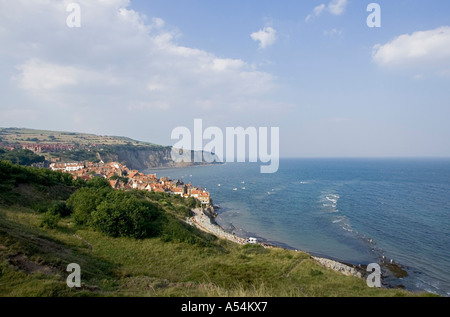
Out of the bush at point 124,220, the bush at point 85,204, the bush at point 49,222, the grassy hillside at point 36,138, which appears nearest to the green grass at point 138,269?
the bush at point 49,222

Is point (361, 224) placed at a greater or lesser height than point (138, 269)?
lesser

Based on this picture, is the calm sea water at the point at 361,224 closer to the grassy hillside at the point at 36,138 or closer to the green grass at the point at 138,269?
the green grass at the point at 138,269

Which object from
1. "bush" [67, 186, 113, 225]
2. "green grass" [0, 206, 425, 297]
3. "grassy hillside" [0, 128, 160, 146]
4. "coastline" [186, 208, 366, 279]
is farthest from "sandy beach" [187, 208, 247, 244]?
"grassy hillside" [0, 128, 160, 146]

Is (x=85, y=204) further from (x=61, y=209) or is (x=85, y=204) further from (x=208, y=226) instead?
(x=208, y=226)

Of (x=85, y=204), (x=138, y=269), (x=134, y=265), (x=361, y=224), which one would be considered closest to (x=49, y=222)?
(x=85, y=204)

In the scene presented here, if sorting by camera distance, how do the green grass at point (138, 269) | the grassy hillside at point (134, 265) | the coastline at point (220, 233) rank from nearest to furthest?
the green grass at point (138, 269) < the grassy hillside at point (134, 265) < the coastline at point (220, 233)

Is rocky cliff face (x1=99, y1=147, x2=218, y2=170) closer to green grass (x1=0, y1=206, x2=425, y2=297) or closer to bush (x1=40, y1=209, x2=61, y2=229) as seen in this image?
bush (x1=40, y1=209, x2=61, y2=229)
